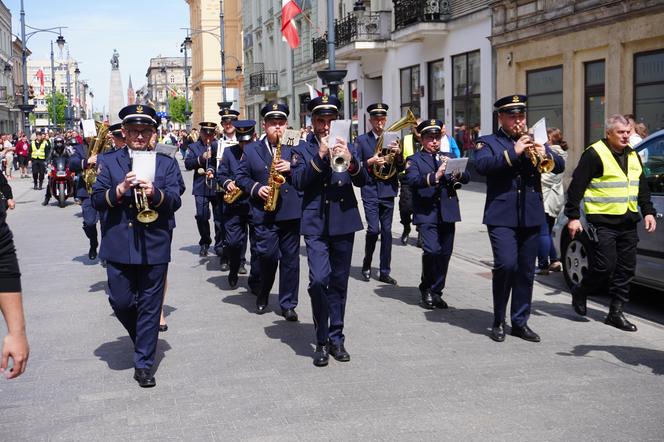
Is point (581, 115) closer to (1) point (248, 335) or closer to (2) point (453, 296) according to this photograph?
(2) point (453, 296)

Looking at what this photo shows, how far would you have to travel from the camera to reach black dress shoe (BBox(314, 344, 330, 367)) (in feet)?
21.8

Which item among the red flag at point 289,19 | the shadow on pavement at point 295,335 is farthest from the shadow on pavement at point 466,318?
the red flag at point 289,19

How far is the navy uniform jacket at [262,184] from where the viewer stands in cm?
834

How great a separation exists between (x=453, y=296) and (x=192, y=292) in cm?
296

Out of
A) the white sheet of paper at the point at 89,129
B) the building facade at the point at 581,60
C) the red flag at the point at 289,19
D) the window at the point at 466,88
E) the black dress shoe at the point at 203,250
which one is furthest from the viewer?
the window at the point at 466,88

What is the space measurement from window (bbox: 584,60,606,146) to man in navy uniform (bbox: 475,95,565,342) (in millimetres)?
12884

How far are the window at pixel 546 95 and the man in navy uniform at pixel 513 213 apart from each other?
14553mm

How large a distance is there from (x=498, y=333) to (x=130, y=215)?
10.5ft

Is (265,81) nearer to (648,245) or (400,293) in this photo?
(400,293)

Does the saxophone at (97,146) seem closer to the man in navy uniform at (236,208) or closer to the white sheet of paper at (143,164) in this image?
the man in navy uniform at (236,208)

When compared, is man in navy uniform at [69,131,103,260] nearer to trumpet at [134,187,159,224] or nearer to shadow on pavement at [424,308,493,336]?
shadow on pavement at [424,308,493,336]

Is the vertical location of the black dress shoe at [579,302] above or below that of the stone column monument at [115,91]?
below

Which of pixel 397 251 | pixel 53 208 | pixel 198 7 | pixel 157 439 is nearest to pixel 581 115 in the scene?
pixel 397 251

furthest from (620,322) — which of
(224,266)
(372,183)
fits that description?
(224,266)
